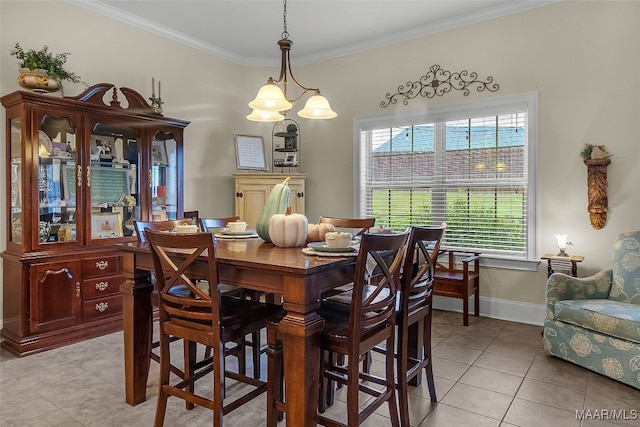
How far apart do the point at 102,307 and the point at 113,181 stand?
1.10m

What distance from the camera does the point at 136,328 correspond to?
221cm

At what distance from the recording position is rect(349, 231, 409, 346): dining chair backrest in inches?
63.8

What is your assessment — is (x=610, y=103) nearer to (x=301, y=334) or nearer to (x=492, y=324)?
(x=492, y=324)

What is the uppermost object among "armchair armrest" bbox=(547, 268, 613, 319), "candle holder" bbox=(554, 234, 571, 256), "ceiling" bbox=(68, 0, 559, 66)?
"ceiling" bbox=(68, 0, 559, 66)

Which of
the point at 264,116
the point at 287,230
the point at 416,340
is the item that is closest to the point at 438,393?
the point at 416,340

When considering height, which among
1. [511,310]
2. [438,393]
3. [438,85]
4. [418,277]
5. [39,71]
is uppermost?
[438,85]

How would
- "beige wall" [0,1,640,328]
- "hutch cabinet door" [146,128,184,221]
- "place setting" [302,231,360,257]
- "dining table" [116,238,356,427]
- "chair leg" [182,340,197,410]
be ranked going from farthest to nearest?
"hutch cabinet door" [146,128,184,221] < "beige wall" [0,1,640,328] < "chair leg" [182,340,197,410] < "place setting" [302,231,360,257] < "dining table" [116,238,356,427]

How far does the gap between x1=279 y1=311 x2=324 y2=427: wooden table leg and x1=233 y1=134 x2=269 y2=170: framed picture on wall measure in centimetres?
337

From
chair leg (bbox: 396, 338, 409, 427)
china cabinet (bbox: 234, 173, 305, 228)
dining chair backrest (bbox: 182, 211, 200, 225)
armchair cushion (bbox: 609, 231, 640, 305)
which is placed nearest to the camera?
chair leg (bbox: 396, 338, 409, 427)

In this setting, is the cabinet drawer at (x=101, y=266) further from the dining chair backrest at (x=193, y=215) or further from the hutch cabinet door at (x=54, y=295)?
the dining chair backrest at (x=193, y=215)

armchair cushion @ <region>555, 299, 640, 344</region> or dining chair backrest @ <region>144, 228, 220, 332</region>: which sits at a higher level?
dining chair backrest @ <region>144, 228, 220, 332</region>

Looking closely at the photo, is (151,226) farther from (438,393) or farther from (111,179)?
(438,393)

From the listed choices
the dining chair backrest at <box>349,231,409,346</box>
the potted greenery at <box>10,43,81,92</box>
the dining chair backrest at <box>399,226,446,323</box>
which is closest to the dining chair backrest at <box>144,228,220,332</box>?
the dining chair backrest at <box>349,231,409,346</box>

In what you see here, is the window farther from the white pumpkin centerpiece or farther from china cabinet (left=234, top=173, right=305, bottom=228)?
the white pumpkin centerpiece
